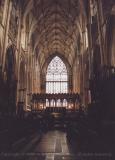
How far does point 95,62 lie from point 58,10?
619 inches

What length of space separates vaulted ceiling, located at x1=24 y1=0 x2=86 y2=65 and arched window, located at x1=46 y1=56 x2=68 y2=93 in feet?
7.47

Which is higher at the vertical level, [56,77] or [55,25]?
[55,25]

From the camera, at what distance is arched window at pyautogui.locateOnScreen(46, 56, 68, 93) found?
44.6 m

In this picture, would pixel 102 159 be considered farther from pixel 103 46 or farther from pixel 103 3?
pixel 103 3

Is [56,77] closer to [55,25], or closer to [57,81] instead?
[57,81]

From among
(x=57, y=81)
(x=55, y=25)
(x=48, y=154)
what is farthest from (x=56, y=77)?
(x=48, y=154)

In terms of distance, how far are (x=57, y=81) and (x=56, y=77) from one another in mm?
1006

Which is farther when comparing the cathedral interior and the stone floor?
the cathedral interior

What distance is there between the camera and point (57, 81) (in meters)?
44.9

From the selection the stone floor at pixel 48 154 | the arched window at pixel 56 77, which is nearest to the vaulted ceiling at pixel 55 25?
the arched window at pixel 56 77

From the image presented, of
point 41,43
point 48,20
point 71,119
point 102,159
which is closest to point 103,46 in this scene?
point 71,119

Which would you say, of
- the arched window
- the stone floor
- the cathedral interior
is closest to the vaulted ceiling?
the cathedral interior

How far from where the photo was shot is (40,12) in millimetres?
29391

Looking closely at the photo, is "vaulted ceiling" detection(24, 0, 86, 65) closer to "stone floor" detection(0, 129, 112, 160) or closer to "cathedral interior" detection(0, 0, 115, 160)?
"cathedral interior" detection(0, 0, 115, 160)
